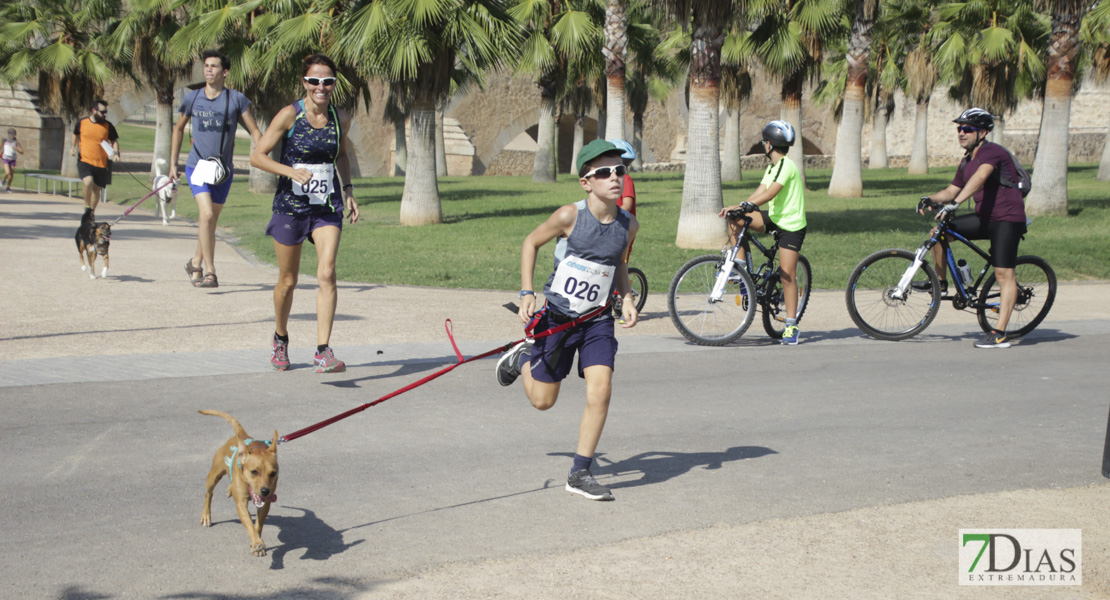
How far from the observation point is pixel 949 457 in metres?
5.70

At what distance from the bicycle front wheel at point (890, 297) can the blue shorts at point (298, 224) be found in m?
4.52

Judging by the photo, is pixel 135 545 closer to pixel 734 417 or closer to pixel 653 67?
pixel 734 417

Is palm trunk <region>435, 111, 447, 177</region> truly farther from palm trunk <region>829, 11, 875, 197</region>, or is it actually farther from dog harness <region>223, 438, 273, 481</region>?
dog harness <region>223, 438, 273, 481</region>

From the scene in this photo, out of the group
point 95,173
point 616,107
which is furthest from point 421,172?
point 616,107

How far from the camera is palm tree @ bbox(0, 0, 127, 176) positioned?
32.1m

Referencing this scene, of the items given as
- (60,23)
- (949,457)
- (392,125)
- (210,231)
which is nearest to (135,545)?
(949,457)

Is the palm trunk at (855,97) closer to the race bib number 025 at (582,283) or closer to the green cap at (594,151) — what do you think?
the green cap at (594,151)

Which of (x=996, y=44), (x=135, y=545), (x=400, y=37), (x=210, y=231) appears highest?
(x=996, y=44)

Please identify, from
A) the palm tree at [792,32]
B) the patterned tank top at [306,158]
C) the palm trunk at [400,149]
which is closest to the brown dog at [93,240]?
the patterned tank top at [306,158]

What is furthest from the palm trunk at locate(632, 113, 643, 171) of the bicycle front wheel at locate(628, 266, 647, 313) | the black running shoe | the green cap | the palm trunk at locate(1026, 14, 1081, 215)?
the black running shoe

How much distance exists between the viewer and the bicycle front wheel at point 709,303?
898cm

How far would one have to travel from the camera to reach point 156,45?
1174 inches

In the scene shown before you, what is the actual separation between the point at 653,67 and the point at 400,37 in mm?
20617
